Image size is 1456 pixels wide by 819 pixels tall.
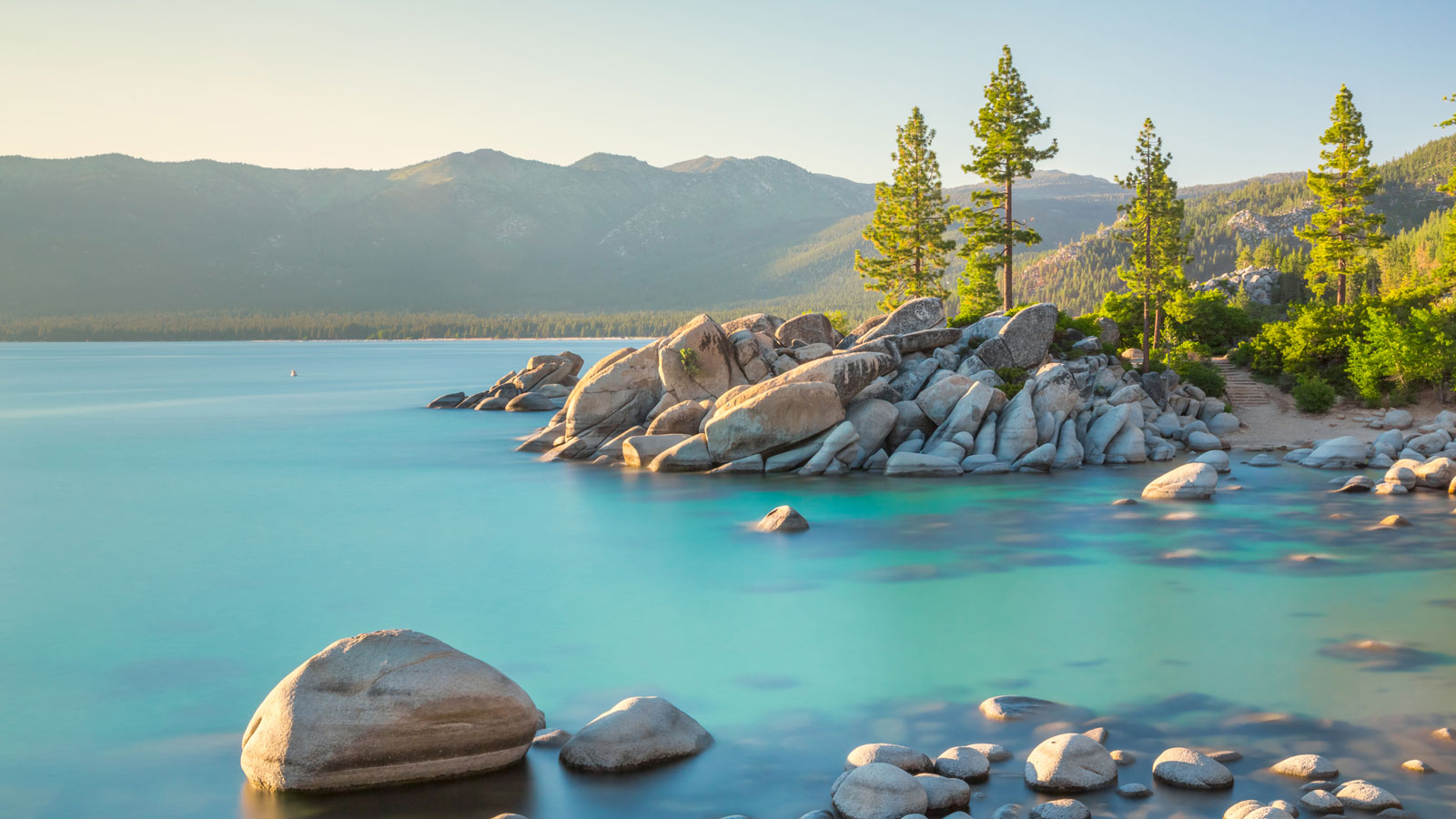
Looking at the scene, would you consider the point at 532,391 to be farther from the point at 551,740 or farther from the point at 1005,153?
the point at 551,740

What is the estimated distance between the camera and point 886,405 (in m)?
36.2

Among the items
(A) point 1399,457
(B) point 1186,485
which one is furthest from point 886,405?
(A) point 1399,457

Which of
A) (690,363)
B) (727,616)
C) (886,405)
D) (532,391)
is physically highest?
(690,363)

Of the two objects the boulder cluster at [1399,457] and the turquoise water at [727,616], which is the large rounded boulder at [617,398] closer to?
the turquoise water at [727,616]

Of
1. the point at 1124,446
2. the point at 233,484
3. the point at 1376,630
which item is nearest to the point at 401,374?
the point at 233,484

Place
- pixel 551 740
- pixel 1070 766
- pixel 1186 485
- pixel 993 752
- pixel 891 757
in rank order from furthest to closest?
pixel 1186 485 < pixel 551 740 < pixel 993 752 < pixel 891 757 < pixel 1070 766

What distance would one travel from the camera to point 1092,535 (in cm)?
2498

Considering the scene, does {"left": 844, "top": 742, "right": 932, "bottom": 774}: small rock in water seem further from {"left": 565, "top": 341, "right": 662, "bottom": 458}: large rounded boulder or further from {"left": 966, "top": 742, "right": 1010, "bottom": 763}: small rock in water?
Result: {"left": 565, "top": 341, "right": 662, "bottom": 458}: large rounded boulder

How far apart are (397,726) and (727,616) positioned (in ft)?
30.6

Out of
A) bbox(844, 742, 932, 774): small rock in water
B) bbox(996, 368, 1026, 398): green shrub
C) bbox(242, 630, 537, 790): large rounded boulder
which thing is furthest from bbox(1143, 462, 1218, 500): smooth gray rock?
bbox(242, 630, 537, 790): large rounded boulder

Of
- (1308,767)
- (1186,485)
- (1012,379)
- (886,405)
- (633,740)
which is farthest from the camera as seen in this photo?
(1012,379)

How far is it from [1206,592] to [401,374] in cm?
11059

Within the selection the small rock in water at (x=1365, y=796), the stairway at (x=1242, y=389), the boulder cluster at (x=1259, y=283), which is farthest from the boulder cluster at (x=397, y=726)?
the boulder cluster at (x=1259, y=283)

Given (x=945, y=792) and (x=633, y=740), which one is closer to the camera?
(x=945, y=792)
